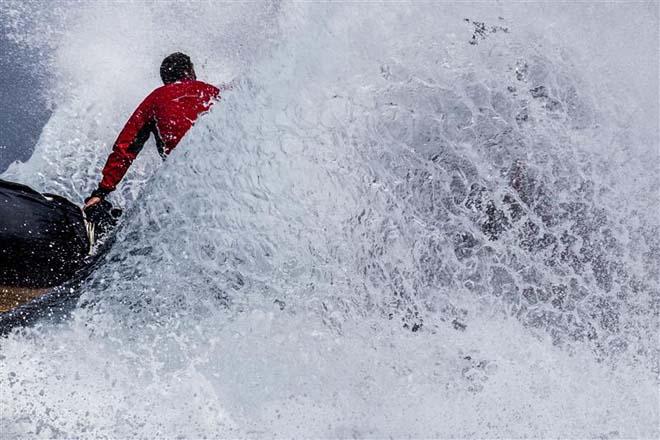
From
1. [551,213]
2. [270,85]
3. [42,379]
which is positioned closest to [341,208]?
[270,85]

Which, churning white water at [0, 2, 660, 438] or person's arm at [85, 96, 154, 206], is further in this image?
person's arm at [85, 96, 154, 206]

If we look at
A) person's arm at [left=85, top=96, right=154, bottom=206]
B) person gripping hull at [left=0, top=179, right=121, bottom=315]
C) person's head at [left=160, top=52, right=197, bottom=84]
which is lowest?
person gripping hull at [left=0, top=179, right=121, bottom=315]

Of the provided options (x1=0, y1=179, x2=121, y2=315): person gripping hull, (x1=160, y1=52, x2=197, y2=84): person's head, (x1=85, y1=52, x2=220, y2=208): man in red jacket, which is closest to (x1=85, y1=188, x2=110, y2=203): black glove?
(x1=85, y1=52, x2=220, y2=208): man in red jacket

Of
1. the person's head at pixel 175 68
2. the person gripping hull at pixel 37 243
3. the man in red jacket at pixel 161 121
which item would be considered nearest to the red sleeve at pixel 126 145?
the man in red jacket at pixel 161 121

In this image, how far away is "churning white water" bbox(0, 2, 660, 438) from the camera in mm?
2516

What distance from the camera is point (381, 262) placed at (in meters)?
2.62

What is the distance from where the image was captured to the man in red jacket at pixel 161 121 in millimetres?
2760

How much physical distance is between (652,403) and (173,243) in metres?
2.06

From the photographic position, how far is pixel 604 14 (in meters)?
3.94

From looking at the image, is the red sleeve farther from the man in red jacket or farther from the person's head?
the person's head

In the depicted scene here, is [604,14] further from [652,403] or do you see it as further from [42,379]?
[42,379]

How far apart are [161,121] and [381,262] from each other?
106 centimetres

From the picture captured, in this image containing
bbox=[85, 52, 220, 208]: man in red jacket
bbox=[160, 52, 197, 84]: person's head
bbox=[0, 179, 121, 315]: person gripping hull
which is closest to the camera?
bbox=[0, 179, 121, 315]: person gripping hull

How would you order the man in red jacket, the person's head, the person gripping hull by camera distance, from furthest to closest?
the person's head, the man in red jacket, the person gripping hull
